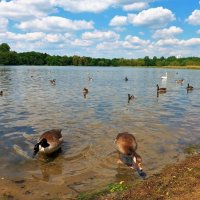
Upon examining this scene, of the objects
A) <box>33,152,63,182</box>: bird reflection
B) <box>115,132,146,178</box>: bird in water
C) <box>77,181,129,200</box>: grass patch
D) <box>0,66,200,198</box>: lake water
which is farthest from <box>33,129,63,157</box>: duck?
<box>77,181,129,200</box>: grass patch

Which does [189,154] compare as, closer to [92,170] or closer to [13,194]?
[92,170]

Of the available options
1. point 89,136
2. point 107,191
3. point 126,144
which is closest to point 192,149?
point 126,144

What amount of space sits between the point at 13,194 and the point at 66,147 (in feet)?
18.5

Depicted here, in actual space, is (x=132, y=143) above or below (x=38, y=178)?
above

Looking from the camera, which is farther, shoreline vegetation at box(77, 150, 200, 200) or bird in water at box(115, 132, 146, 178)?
bird in water at box(115, 132, 146, 178)

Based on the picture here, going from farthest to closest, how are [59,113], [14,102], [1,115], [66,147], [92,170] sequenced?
[14,102] < [59,113] < [1,115] < [66,147] < [92,170]

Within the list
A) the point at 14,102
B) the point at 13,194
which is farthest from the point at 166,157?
the point at 14,102

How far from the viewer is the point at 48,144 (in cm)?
1294

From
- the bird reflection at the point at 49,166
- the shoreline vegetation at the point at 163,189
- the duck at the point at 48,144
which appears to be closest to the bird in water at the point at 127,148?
the shoreline vegetation at the point at 163,189

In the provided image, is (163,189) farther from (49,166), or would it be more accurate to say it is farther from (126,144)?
(49,166)

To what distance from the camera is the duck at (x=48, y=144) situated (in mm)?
12641

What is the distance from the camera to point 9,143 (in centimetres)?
1542

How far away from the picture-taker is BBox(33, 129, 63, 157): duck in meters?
12.6

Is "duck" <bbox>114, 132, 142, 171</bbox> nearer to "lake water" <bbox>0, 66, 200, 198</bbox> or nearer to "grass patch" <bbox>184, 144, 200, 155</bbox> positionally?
"lake water" <bbox>0, 66, 200, 198</bbox>
